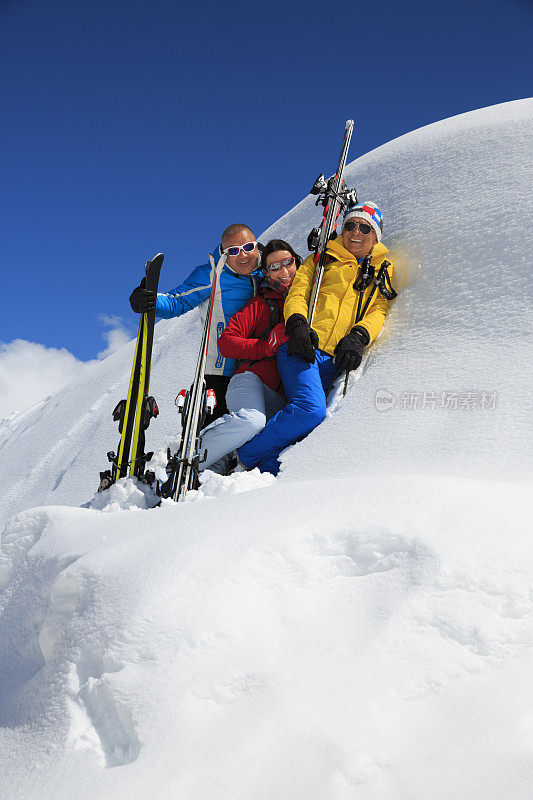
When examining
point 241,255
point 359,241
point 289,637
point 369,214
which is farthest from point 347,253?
point 289,637

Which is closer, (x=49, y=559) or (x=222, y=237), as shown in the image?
(x=49, y=559)

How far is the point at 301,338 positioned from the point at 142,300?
113cm

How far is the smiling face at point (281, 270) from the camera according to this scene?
3.95 m

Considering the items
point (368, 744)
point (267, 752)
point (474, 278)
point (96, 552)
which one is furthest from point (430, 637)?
point (474, 278)

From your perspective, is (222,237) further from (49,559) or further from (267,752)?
(267,752)

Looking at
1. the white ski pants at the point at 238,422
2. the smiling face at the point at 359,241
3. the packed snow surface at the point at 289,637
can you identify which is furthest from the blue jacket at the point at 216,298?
the packed snow surface at the point at 289,637

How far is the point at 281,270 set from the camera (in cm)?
396

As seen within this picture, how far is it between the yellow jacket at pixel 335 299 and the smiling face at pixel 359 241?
45mm

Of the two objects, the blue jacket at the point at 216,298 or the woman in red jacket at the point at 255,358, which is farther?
the blue jacket at the point at 216,298

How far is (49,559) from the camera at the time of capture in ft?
6.48

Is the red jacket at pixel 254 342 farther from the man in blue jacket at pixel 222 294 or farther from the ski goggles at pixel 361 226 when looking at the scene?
the ski goggles at pixel 361 226

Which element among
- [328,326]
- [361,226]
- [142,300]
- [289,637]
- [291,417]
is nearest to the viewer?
[289,637]

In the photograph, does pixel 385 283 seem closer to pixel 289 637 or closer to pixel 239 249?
pixel 239 249

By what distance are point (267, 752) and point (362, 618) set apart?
0.41 metres
